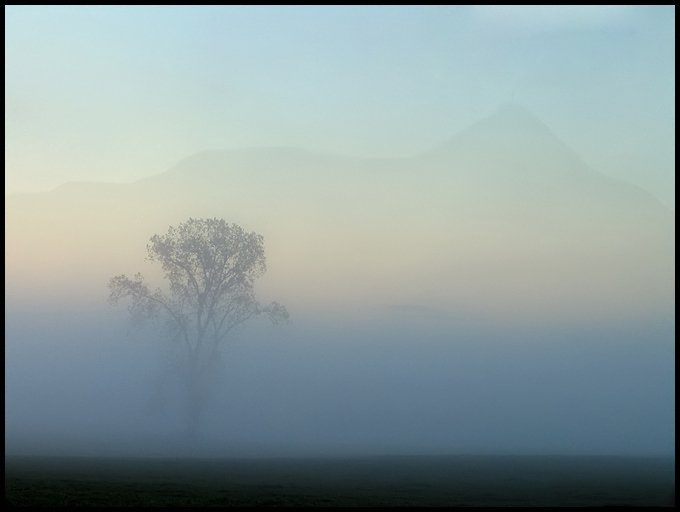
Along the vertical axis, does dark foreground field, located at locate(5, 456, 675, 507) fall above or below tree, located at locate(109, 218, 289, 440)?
below

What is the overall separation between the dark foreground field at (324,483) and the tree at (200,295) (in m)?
9.08

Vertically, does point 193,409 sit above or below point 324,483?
above

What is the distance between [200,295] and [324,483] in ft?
72.3

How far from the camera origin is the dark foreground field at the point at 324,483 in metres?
31.5

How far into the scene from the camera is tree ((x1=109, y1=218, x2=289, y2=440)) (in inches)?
2201

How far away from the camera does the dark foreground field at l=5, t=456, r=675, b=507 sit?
31453 millimetres

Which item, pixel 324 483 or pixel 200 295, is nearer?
pixel 324 483

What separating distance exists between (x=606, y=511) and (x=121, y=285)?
37.9 m

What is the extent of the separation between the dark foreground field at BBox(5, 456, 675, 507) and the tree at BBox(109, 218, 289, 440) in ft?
29.8

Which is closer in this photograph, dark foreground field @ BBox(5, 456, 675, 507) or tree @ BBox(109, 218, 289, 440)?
dark foreground field @ BBox(5, 456, 675, 507)

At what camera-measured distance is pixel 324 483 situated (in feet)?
122

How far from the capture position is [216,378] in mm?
56750

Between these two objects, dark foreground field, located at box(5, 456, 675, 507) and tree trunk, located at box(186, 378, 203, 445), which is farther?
tree trunk, located at box(186, 378, 203, 445)

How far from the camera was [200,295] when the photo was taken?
55.7m
